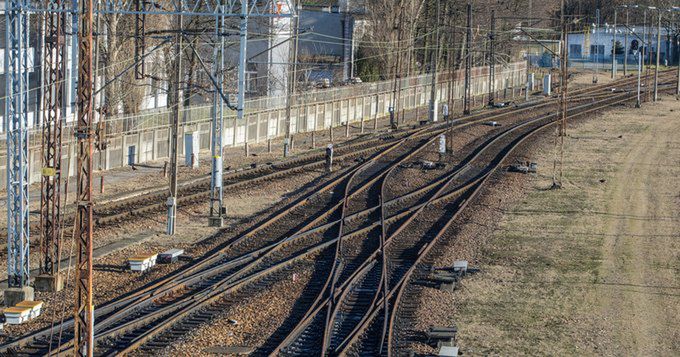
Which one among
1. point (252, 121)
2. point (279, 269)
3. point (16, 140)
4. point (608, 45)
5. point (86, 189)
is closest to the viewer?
point (86, 189)

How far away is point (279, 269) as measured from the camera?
739 inches

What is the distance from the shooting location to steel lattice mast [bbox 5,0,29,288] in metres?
16.4

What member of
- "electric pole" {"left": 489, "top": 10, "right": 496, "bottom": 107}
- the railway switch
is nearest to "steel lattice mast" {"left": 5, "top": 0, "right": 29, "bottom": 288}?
the railway switch

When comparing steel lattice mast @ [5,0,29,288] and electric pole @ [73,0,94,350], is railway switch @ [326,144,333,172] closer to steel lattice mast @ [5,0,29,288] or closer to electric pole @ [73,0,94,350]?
steel lattice mast @ [5,0,29,288]

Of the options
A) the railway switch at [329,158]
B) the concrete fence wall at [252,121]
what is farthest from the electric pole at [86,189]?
the railway switch at [329,158]

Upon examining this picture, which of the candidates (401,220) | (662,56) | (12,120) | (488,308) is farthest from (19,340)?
(662,56)

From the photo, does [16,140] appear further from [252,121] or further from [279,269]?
[252,121]

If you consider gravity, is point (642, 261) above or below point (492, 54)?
below

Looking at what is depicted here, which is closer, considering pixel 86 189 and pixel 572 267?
pixel 86 189

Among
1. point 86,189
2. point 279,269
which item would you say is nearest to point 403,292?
point 279,269

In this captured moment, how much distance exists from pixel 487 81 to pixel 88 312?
60152 millimetres

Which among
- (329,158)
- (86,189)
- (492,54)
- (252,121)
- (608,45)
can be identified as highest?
(608,45)

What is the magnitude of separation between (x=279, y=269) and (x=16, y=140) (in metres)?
4.96

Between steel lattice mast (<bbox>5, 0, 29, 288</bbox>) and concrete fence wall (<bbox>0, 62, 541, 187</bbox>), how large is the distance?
4981 millimetres
